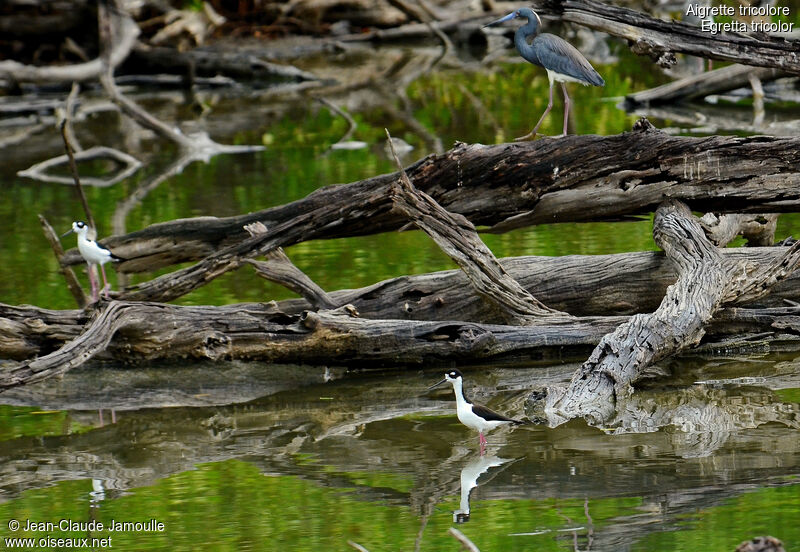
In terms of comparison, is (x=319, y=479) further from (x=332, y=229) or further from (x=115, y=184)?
(x=115, y=184)

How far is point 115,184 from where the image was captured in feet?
48.7

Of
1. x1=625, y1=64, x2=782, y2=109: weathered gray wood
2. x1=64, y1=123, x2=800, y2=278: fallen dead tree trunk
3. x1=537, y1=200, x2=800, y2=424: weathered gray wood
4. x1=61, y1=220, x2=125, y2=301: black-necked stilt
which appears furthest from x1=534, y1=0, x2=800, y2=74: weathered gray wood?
x1=625, y1=64, x2=782, y2=109: weathered gray wood

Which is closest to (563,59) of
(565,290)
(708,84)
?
(565,290)

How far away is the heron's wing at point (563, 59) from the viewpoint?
28.1ft

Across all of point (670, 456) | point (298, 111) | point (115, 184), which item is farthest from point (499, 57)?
point (670, 456)

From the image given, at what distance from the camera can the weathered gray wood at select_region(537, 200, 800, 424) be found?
6.62m

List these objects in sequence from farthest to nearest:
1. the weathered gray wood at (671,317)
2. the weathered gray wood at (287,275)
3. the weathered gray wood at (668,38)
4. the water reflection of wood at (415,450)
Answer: the weathered gray wood at (287,275) → the weathered gray wood at (668,38) → the weathered gray wood at (671,317) → the water reflection of wood at (415,450)

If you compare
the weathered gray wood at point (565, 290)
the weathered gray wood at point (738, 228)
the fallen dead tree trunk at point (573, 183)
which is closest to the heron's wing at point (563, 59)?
the fallen dead tree trunk at point (573, 183)

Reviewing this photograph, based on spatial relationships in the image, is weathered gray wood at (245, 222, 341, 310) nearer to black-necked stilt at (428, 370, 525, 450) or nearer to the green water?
the green water

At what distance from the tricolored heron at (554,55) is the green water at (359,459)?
7.02ft

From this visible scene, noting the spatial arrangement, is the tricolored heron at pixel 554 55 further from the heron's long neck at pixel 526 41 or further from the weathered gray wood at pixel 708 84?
the weathered gray wood at pixel 708 84

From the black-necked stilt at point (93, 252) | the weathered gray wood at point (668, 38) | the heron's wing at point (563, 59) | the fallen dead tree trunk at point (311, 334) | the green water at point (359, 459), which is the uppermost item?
the heron's wing at point (563, 59)

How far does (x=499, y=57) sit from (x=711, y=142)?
18286mm

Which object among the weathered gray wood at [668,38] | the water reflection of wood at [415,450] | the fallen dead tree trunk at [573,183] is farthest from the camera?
the fallen dead tree trunk at [573,183]
